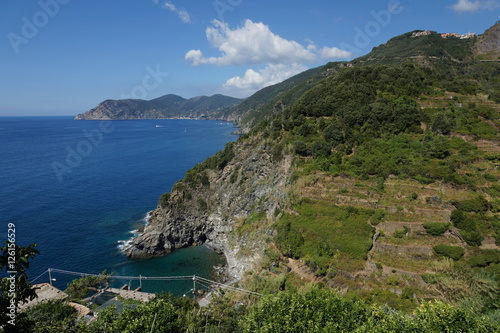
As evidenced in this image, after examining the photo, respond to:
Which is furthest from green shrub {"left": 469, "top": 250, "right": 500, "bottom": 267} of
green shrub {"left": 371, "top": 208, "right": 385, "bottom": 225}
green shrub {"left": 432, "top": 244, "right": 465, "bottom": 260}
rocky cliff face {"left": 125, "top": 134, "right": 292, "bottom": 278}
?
rocky cliff face {"left": 125, "top": 134, "right": 292, "bottom": 278}

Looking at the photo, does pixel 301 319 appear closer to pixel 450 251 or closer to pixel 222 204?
pixel 450 251

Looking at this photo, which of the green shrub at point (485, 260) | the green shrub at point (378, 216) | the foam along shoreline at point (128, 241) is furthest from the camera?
the foam along shoreline at point (128, 241)

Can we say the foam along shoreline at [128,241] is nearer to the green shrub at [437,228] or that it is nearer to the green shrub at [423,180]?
the green shrub at [437,228]

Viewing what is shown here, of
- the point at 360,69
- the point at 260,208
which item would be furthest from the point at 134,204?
the point at 360,69

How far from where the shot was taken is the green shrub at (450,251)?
73.7 ft

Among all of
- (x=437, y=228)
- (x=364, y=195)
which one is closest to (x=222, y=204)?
(x=364, y=195)

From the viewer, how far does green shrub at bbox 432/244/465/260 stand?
73.7 feet

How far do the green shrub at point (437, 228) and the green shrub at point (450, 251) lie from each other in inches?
65.3

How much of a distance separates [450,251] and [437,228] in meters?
2.45

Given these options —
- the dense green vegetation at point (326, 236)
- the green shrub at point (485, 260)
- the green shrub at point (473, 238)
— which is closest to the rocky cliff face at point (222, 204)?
the dense green vegetation at point (326, 236)

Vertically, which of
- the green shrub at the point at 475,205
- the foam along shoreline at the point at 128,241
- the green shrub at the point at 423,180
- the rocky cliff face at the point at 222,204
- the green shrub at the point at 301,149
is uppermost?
the green shrub at the point at 301,149

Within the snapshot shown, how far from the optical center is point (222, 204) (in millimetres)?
49562

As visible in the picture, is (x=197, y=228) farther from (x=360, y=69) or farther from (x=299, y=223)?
(x=360, y=69)

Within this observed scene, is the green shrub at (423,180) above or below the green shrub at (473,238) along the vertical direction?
above
